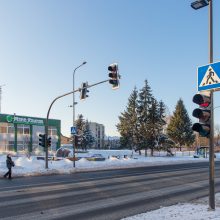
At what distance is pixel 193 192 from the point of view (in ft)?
49.0

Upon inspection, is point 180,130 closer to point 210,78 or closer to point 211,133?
Answer: point 211,133

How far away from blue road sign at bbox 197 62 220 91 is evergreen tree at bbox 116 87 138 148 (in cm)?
5510

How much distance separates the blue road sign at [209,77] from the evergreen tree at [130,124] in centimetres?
5510

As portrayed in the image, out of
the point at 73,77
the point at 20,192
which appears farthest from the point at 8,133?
the point at 20,192

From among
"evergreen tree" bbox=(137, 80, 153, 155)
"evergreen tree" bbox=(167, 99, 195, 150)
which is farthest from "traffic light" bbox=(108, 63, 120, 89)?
"evergreen tree" bbox=(167, 99, 195, 150)

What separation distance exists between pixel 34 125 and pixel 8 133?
5.56 meters

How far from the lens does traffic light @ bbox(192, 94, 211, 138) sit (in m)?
9.39

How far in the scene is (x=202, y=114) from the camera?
937 centimetres

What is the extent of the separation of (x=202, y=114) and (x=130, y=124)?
57.1 meters

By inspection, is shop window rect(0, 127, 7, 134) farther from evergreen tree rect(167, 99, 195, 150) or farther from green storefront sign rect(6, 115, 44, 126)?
evergreen tree rect(167, 99, 195, 150)

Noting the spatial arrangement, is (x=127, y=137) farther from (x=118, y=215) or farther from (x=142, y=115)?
(x=118, y=215)

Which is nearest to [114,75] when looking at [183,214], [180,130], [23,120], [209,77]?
[209,77]

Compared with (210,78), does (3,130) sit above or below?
below

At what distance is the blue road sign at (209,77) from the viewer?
929cm
